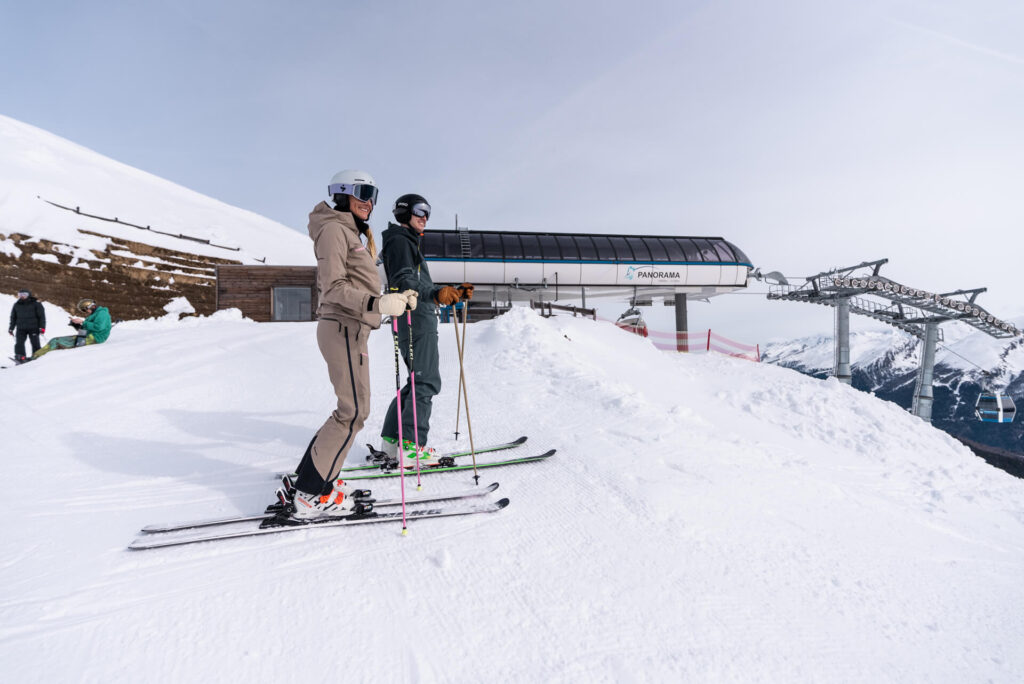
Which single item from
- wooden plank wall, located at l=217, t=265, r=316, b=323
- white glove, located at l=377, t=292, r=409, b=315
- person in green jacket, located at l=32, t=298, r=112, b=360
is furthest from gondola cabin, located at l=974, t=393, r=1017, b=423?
person in green jacket, located at l=32, t=298, r=112, b=360

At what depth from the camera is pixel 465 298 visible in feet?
12.3

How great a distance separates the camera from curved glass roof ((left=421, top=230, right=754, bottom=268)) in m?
18.2

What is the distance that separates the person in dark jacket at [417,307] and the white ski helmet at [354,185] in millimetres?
642


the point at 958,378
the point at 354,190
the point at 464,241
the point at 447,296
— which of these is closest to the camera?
the point at 354,190

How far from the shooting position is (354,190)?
2.97 m

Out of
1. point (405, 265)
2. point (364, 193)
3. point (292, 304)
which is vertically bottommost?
point (405, 265)

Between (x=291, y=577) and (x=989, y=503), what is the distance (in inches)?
266

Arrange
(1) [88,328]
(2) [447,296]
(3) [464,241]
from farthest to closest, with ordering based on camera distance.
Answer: (3) [464,241] < (1) [88,328] < (2) [447,296]

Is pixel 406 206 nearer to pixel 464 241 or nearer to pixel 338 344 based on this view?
pixel 338 344

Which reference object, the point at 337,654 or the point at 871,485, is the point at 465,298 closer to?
the point at 337,654

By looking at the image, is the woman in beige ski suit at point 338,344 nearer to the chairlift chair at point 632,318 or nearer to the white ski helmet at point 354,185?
the white ski helmet at point 354,185

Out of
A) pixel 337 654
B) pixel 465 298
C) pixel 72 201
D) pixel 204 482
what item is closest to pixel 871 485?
pixel 465 298

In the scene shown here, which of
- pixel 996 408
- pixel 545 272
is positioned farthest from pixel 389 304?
pixel 996 408

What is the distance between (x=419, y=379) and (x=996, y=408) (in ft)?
115
